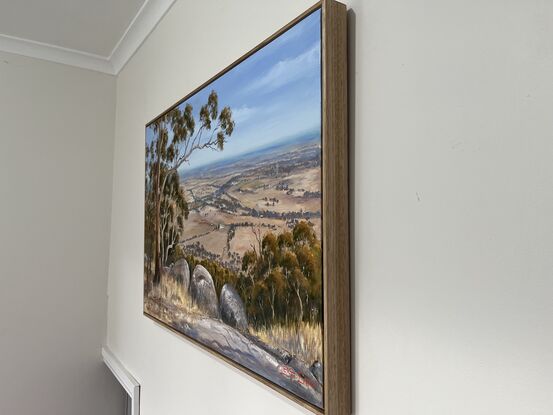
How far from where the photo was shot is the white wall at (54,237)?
2004mm

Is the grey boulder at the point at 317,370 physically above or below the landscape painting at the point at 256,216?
below

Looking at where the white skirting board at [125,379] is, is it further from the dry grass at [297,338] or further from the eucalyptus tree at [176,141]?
the dry grass at [297,338]

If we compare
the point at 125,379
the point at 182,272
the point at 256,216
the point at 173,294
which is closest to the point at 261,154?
the point at 256,216

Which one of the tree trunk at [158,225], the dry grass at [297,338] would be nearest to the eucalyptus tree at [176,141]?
the tree trunk at [158,225]

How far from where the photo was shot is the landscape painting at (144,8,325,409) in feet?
2.46

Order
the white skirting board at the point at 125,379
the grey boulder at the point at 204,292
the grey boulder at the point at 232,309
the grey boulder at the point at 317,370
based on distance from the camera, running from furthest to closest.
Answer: the white skirting board at the point at 125,379 < the grey boulder at the point at 204,292 < the grey boulder at the point at 232,309 < the grey boulder at the point at 317,370

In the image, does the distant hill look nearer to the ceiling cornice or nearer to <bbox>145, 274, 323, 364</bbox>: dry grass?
<bbox>145, 274, 323, 364</bbox>: dry grass

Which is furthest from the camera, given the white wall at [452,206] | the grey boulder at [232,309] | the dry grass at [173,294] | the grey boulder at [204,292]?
the dry grass at [173,294]

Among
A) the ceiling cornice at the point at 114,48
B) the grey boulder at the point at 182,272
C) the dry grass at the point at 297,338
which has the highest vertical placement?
the ceiling cornice at the point at 114,48

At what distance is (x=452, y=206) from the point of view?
0.55m

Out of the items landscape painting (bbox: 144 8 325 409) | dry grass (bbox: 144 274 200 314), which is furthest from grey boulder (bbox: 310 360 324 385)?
dry grass (bbox: 144 274 200 314)

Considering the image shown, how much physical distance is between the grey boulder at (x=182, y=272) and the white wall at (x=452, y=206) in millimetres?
494
